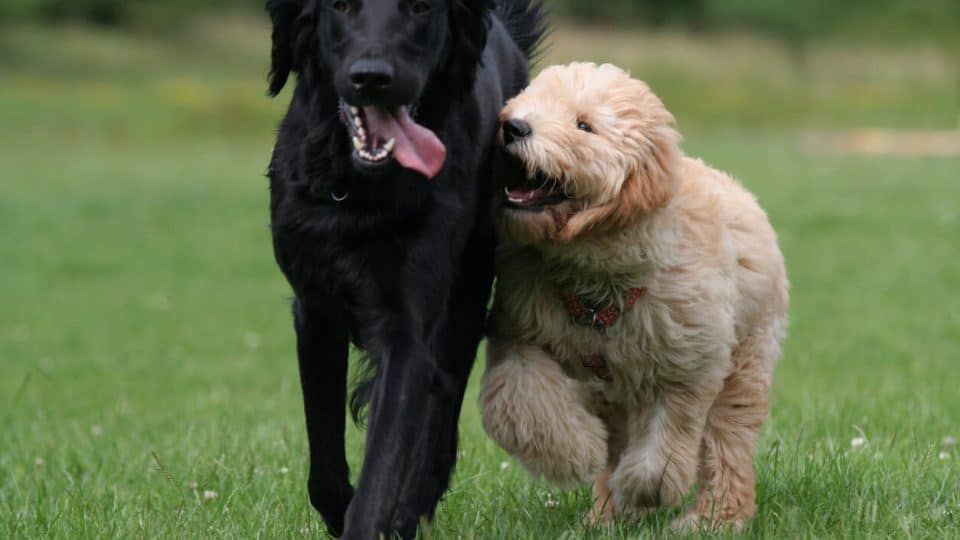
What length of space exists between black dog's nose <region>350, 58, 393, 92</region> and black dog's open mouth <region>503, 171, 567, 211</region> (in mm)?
591

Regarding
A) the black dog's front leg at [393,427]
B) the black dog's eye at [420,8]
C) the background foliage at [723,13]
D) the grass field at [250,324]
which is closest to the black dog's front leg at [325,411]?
the grass field at [250,324]

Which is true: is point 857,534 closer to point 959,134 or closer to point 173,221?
point 173,221

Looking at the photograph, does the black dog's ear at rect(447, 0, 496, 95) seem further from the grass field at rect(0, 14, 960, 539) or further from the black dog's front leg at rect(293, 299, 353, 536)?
the grass field at rect(0, 14, 960, 539)

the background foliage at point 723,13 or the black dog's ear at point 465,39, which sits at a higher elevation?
the black dog's ear at point 465,39

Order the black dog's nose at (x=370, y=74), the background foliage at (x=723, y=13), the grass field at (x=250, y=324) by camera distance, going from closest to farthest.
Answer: the black dog's nose at (x=370, y=74) < the grass field at (x=250, y=324) < the background foliage at (x=723, y=13)

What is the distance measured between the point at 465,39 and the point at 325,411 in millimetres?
1276

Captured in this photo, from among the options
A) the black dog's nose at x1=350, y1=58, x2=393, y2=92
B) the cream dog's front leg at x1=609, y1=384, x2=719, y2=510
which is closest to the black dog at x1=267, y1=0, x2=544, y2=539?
the black dog's nose at x1=350, y1=58, x2=393, y2=92

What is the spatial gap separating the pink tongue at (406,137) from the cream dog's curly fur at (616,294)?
0.29m

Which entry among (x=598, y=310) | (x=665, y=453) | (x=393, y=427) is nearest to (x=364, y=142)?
(x=393, y=427)

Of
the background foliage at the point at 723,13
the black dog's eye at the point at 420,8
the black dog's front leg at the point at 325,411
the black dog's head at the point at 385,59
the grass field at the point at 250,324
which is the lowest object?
the background foliage at the point at 723,13

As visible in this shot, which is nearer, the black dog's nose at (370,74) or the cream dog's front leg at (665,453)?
the black dog's nose at (370,74)

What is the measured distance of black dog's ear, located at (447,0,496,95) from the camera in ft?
14.3

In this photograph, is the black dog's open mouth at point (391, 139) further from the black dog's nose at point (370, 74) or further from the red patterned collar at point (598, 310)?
the red patterned collar at point (598, 310)

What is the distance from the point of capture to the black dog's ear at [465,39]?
14.3ft
